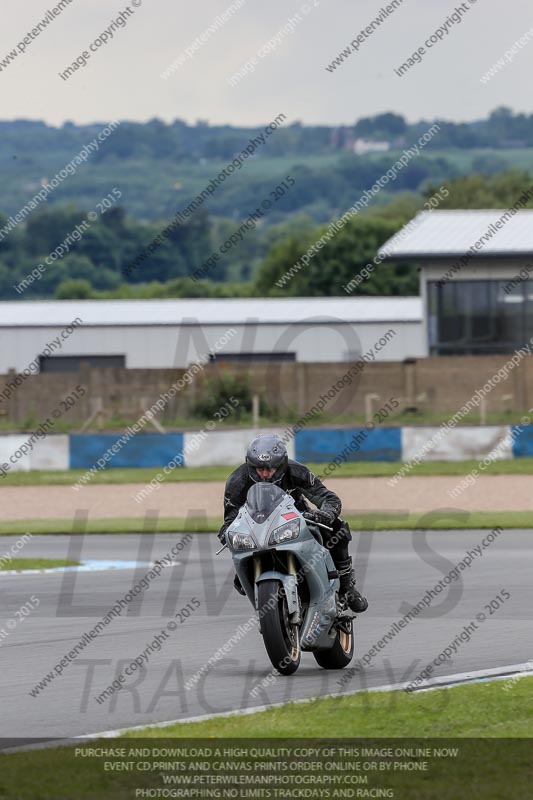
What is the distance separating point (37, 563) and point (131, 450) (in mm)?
14899

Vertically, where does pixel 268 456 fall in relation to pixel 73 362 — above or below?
below

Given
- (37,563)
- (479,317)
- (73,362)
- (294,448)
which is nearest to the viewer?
(37,563)

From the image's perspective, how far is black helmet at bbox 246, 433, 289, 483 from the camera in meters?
9.48

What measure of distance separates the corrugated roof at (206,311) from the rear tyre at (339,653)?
1789 inches

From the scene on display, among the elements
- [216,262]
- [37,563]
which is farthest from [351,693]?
[216,262]

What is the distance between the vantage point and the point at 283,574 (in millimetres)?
9289

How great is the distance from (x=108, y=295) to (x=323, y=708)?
113838 mm

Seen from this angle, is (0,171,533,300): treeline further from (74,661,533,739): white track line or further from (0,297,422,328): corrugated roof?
(74,661,533,739): white track line

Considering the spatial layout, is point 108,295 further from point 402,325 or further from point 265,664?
point 265,664

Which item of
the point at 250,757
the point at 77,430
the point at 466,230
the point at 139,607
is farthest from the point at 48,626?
the point at 466,230

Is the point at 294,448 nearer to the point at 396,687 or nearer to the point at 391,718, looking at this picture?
the point at 396,687

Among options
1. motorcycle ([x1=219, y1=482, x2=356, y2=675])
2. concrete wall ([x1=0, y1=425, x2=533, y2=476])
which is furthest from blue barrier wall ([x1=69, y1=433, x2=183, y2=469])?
motorcycle ([x1=219, y1=482, x2=356, y2=675])

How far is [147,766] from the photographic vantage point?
681 centimetres

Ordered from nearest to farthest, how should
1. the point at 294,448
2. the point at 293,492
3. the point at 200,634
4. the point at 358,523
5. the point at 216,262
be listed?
1. the point at 293,492
2. the point at 200,634
3. the point at 358,523
4. the point at 294,448
5. the point at 216,262
